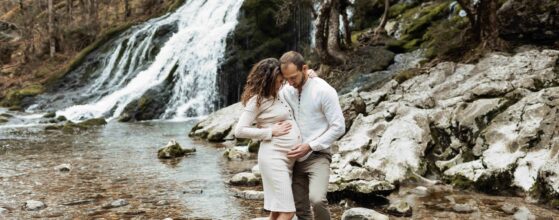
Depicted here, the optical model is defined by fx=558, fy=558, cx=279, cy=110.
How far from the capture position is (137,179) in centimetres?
1052

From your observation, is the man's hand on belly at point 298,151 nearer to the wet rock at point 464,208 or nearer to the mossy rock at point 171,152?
the wet rock at point 464,208

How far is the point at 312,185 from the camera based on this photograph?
4.88m

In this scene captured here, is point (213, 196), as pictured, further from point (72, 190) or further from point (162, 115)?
point (162, 115)

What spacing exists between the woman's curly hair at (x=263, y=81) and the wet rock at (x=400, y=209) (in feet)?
10.7

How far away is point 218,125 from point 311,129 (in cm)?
1303

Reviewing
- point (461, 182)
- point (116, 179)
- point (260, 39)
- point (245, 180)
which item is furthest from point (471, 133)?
point (260, 39)

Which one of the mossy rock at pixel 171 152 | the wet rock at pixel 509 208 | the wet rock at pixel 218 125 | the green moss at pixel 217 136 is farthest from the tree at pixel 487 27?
the mossy rock at pixel 171 152

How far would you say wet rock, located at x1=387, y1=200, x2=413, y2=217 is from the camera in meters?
7.23

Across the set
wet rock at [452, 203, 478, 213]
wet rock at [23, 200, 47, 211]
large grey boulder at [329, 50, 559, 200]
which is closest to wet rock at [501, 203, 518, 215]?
wet rock at [452, 203, 478, 213]

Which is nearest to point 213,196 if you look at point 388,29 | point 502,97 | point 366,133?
point 366,133

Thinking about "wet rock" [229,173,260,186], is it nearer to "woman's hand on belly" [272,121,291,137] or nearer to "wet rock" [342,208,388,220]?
"wet rock" [342,208,388,220]

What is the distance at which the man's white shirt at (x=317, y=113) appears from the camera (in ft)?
15.8

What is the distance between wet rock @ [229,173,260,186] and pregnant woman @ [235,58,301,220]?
194 inches

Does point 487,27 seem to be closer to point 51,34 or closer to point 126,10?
point 51,34
